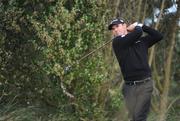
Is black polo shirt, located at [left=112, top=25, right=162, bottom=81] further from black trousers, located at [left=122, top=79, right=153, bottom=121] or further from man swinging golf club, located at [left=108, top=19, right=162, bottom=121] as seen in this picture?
black trousers, located at [left=122, top=79, right=153, bottom=121]

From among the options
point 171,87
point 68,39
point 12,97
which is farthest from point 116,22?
point 171,87

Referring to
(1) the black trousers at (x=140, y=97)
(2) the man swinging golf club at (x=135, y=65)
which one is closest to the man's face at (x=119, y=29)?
(2) the man swinging golf club at (x=135, y=65)

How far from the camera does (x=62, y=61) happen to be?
9.75 metres

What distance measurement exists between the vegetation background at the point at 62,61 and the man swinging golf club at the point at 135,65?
6.41 ft

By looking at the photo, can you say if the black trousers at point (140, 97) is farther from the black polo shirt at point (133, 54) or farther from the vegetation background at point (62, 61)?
the vegetation background at point (62, 61)

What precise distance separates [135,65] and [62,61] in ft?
7.76

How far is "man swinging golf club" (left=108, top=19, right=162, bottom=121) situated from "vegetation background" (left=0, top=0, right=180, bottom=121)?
6.41ft

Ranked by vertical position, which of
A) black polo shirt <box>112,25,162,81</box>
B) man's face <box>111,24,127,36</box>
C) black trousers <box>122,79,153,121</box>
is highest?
man's face <box>111,24,127,36</box>

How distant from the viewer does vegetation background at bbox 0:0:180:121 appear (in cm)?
973

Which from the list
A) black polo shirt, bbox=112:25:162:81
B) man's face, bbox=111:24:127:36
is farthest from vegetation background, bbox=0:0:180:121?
black polo shirt, bbox=112:25:162:81

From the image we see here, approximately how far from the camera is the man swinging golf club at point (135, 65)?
7.68 m

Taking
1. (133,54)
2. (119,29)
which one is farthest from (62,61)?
(133,54)

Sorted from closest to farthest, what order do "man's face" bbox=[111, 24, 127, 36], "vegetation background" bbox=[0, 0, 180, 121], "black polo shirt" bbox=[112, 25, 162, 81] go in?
"black polo shirt" bbox=[112, 25, 162, 81] < "man's face" bbox=[111, 24, 127, 36] < "vegetation background" bbox=[0, 0, 180, 121]

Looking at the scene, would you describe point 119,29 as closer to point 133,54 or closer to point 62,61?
point 133,54
